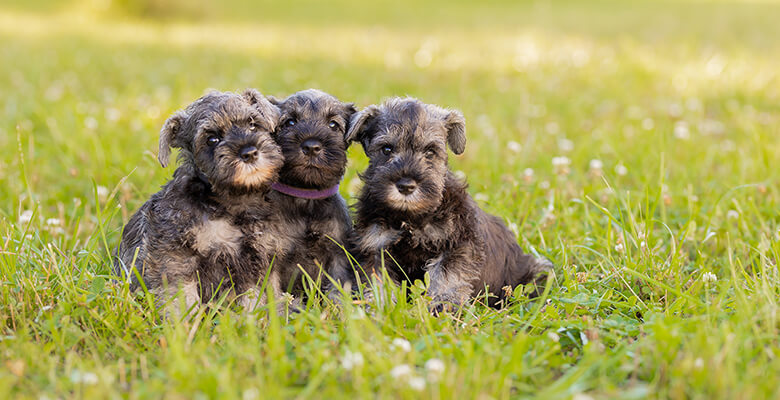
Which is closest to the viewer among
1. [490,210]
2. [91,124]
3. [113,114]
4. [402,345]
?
[402,345]

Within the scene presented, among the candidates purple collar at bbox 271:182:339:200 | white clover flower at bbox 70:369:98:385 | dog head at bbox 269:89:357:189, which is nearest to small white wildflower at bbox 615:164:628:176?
dog head at bbox 269:89:357:189

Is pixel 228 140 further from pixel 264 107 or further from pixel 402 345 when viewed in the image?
pixel 402 345

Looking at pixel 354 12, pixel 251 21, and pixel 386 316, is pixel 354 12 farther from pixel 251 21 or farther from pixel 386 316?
pixel 386 316

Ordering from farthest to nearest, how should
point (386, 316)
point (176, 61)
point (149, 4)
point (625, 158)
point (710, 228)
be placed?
point (149, 4) < point (176, 61) < point (625, 158) < point (710, 228) < point (386, 316)

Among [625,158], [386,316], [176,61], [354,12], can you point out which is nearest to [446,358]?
[386,316]

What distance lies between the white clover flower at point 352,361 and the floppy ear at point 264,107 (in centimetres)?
210

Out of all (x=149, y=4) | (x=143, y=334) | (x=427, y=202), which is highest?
(x=149, y=4)

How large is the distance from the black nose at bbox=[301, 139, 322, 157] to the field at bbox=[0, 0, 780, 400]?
1059 mm

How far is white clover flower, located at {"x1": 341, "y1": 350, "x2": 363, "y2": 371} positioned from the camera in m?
3.09

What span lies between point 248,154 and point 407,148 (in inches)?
43.7

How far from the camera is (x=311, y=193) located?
4.74 m

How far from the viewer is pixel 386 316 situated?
375cm

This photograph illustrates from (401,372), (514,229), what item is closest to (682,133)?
(514,229)

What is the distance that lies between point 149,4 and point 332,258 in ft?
70.5
